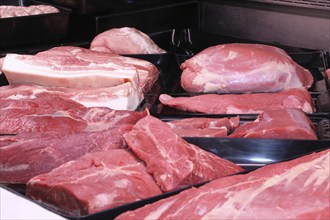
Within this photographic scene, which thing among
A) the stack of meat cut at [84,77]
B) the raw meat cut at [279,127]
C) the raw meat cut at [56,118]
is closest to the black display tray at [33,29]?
the stack of meat cut at [84,77]

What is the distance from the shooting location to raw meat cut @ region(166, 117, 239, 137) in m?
2.53

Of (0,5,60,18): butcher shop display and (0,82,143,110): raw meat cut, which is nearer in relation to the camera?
(0,82,143,110): raw meat cut

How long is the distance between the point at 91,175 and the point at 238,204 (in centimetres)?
57

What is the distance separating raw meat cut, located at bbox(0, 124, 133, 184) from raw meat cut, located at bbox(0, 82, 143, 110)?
57cm

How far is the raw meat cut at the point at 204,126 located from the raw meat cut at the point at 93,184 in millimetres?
508

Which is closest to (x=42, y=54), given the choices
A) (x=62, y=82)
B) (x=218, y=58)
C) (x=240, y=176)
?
(x=62, y=82)

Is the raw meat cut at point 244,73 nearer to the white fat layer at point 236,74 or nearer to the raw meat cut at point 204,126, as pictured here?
the white fat layer at point 236,74

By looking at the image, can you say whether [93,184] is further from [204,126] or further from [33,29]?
[33,29]

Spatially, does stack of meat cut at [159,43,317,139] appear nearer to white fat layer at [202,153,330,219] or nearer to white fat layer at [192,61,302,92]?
white fat layer at [192,61,302,92]

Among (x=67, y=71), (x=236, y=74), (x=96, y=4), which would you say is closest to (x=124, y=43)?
(x=96, y=4)

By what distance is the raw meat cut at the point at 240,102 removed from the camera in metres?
2.95

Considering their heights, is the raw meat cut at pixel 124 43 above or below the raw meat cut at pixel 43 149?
above

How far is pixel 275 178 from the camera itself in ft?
5.69

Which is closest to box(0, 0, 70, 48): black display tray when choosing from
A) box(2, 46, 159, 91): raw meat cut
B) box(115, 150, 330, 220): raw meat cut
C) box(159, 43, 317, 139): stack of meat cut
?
box(2, 46, 159, 91): raw meat cut
